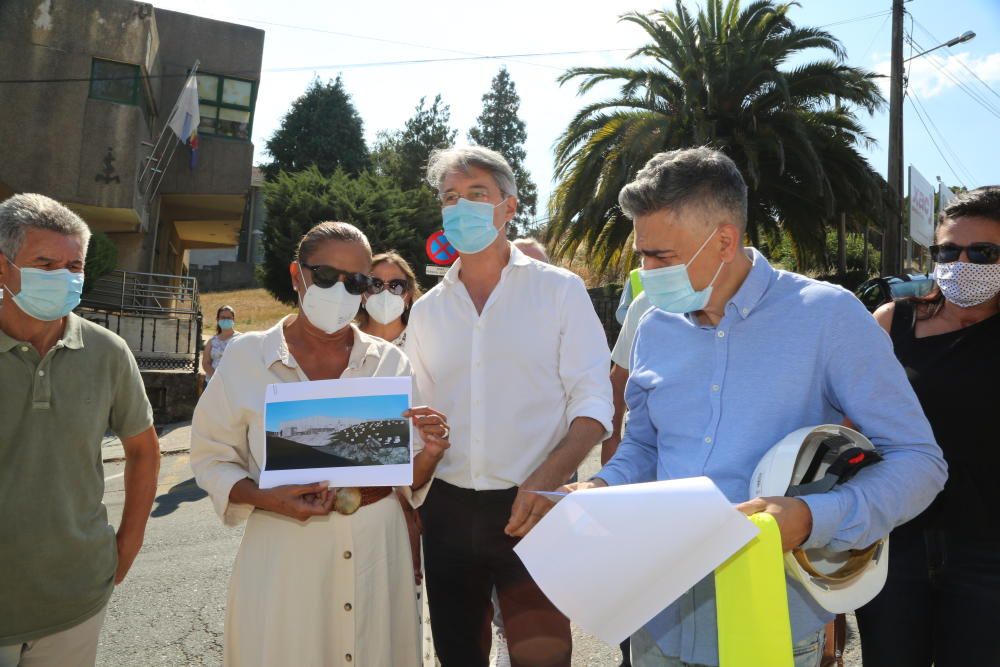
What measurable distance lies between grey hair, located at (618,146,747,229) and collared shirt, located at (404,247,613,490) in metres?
0.85

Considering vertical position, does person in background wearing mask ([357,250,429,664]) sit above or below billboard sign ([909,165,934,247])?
below

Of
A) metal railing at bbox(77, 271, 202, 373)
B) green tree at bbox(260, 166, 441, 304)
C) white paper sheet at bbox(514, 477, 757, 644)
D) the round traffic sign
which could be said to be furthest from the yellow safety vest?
green tree at bbox(260, 166, 441, 304)

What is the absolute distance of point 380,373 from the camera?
2.88 meters

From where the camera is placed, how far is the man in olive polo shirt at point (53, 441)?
250 centimetres

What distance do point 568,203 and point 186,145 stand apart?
34.2ft

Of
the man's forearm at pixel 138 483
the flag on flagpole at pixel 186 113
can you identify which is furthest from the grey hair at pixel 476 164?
the flag on flagpole at pixel 186 113

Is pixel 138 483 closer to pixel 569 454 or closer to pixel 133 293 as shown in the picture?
pixel 569 454

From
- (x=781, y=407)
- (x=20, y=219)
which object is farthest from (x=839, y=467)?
(x=20, y=219)

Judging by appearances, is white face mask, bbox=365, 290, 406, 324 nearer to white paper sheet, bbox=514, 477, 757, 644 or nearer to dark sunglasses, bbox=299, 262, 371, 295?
dark sunglasses, bbox=299, 262, 371, 295

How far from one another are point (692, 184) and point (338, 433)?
1.35 m

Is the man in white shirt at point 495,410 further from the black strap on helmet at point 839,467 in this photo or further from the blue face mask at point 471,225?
the black strap on helmet at point 839,467

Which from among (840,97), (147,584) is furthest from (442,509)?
(840,97)

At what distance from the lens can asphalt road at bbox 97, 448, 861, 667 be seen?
173 inches

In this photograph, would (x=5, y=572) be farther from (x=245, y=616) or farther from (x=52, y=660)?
(x=245, y=616)
